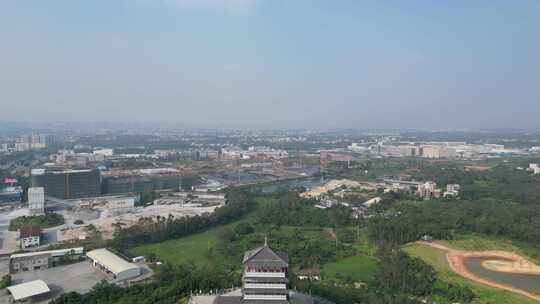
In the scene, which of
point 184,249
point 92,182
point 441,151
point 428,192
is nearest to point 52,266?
point 184,249

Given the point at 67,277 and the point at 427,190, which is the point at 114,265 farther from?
the point at 427,190

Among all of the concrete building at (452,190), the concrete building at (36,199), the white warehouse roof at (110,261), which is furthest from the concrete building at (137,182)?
the concrete building at (452,190)

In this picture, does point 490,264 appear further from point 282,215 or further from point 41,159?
point 41,159

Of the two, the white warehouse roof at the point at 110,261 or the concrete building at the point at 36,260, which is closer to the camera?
the white warehouse roof at the point at 110,261

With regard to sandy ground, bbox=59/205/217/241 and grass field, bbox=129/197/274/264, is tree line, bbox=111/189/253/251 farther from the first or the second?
sandy ground, bbox=59/205/217/241

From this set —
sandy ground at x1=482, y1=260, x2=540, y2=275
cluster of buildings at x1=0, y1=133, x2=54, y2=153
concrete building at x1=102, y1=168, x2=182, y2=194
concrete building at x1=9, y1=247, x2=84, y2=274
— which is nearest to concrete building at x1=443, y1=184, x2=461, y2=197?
sandy ground at x1=482, y1=260, x2=540, y2=275

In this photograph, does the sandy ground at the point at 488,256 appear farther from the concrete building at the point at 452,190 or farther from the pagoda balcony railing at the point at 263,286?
the concrete building at the point at 452,190
